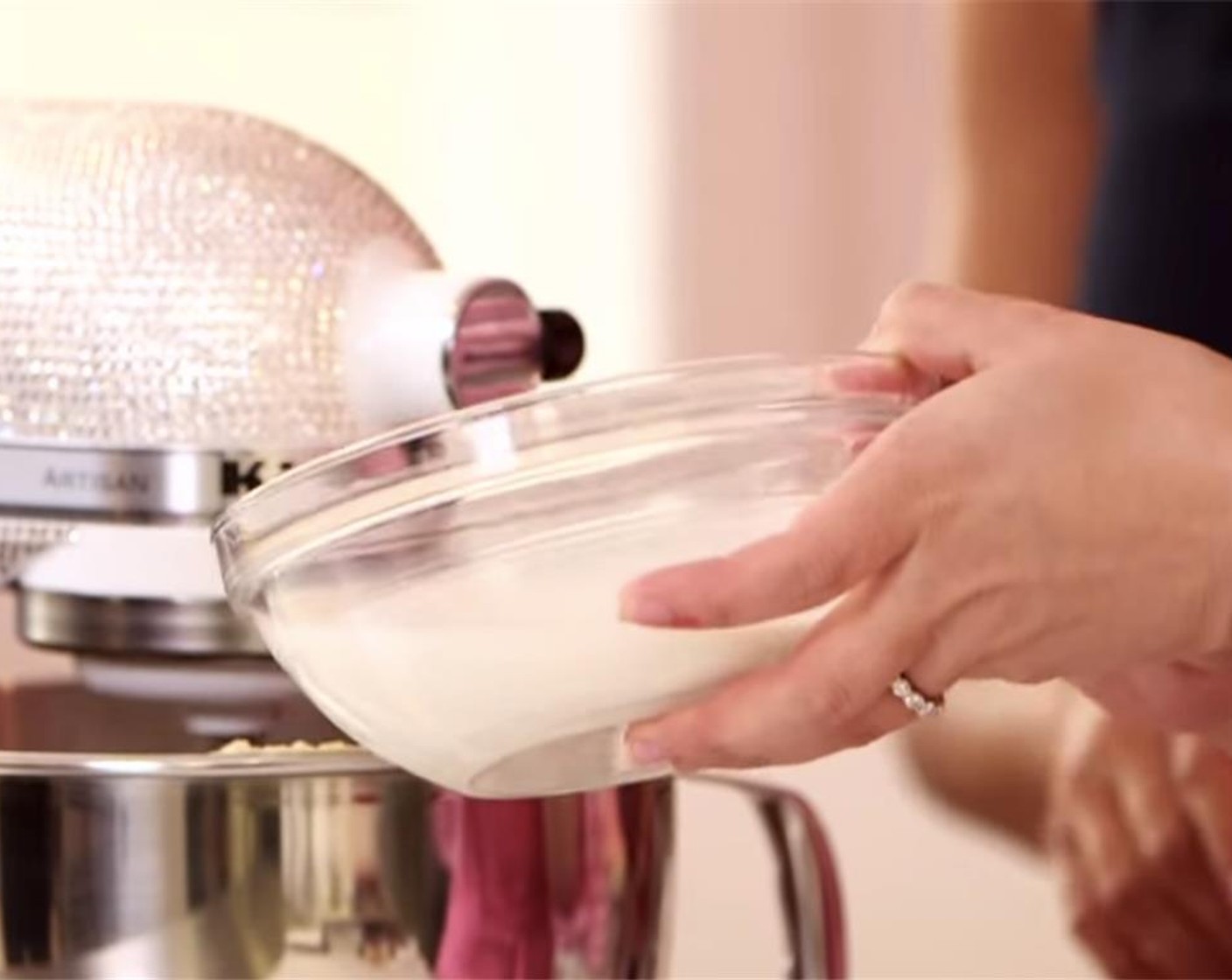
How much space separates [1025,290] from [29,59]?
1.36ft

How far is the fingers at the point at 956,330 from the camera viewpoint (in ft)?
1.28

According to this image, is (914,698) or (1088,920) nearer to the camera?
(914,698)

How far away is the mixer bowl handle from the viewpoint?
59 centimetres

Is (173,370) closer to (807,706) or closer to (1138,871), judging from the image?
(807,706)

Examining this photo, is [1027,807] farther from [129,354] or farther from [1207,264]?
[129,354]

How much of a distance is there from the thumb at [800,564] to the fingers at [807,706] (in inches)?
0.7

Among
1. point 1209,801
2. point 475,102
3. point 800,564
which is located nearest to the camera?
point 800,564

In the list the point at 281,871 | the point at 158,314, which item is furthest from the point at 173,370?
the point at 281,871

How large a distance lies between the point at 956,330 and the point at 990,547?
58 millimetres

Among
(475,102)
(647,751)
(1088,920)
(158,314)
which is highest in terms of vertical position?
(475,102)

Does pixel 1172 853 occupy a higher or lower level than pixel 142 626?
lower

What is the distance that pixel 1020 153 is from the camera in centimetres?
82

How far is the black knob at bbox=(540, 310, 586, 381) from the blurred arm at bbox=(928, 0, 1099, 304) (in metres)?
0.28

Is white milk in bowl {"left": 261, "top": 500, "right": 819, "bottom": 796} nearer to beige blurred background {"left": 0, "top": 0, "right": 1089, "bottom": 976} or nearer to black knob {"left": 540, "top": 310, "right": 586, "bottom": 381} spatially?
black knob {"left": 540, "top": 310, "right": 586, "bottom": 381}
